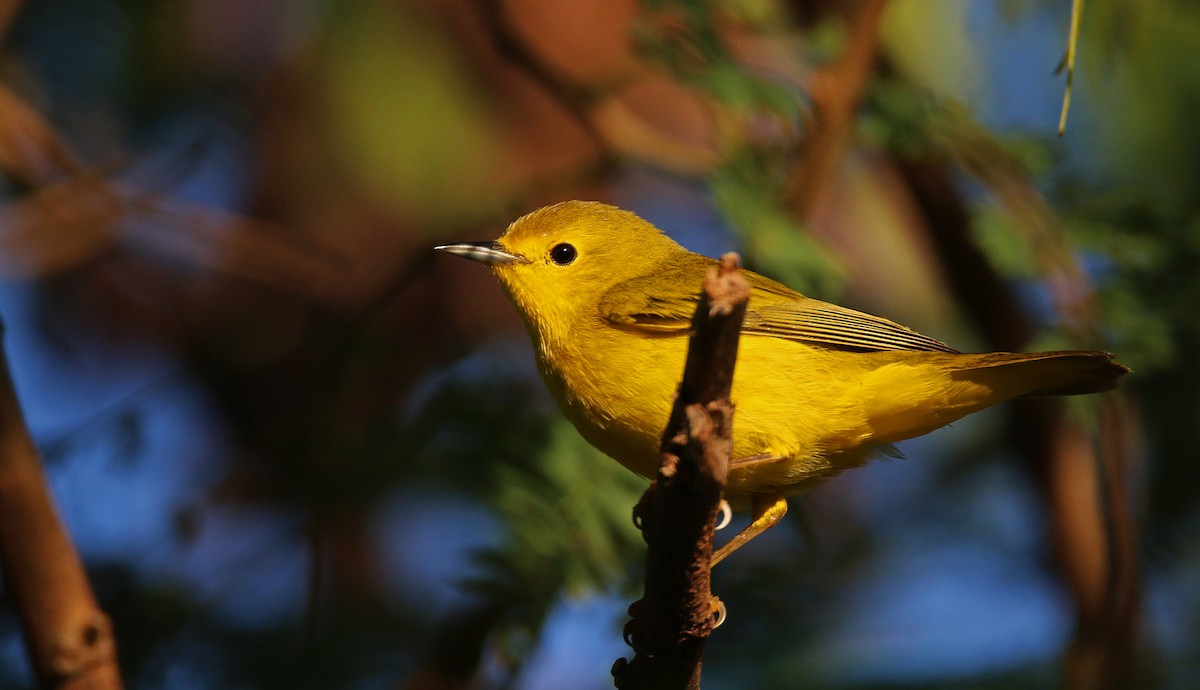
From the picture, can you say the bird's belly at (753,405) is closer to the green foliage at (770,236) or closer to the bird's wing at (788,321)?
the bird's wing at (788,321)

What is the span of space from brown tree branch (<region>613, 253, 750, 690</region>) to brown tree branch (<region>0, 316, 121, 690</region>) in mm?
1345

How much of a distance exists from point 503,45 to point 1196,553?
398cm

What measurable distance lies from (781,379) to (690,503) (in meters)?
0.93

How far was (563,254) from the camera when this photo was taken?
148 inches

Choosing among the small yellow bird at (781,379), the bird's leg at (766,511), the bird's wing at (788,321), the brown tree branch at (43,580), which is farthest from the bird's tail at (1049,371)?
the brown tree branch at (43,580)

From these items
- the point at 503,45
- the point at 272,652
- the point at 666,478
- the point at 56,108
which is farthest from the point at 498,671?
the point at 56,108

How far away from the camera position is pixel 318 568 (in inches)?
176

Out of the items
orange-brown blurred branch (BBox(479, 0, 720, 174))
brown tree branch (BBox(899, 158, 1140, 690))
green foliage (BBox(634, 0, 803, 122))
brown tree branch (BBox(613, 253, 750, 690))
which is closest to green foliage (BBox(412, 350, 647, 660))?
orange-brown blurred branch (BBox(479, 0, 720, 174))

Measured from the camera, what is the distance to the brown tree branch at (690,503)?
2141mm

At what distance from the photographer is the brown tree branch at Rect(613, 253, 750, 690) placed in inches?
84.3

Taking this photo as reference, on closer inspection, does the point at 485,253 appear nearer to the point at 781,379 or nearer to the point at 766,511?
the point at 781,379

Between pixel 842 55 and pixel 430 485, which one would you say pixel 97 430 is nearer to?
pixel 430 485

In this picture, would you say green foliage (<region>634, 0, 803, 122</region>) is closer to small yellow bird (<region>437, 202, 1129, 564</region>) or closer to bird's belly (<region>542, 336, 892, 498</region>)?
small yellow bird (<region>437, 202, 1129, 564</region>)

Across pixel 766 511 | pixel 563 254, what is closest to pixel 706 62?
pixel 563 254
